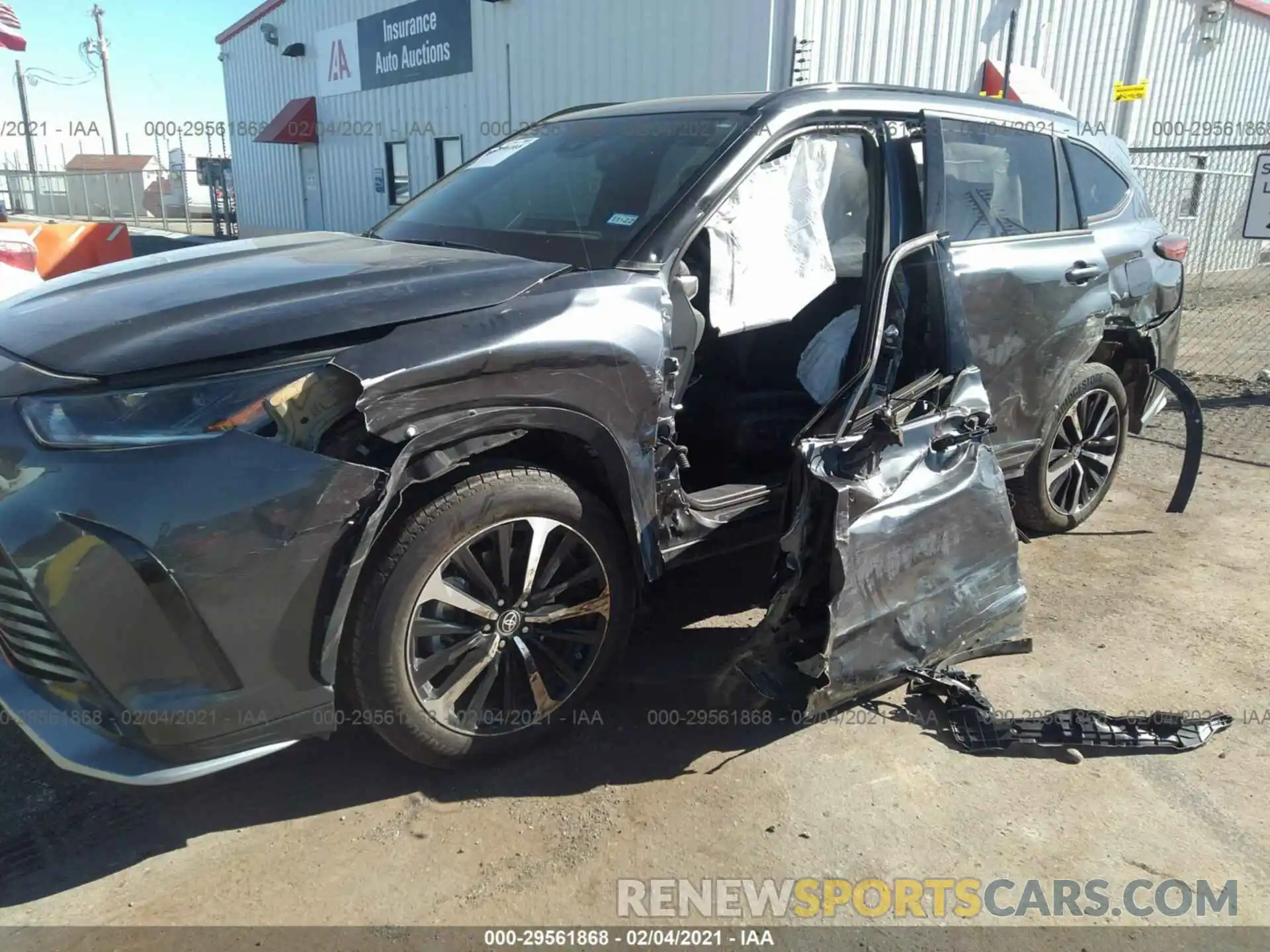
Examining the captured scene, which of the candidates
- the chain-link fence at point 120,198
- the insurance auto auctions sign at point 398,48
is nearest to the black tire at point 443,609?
the insurance auto auctions sign at point 398,48

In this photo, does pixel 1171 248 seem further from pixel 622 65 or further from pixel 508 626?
pixel 622 65

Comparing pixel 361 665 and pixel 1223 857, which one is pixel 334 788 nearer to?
pixel 361 665

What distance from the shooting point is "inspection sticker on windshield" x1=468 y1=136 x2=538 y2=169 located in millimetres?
3850

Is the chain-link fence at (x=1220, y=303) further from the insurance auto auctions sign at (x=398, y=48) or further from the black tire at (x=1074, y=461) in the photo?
the insurance auto auctions sign at (x=398, y=48)

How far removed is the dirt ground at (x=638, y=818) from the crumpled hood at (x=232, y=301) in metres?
1.32

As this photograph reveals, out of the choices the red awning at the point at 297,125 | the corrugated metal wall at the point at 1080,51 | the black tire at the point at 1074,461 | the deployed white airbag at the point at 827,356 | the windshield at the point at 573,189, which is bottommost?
the black tire at the point at 1074,461

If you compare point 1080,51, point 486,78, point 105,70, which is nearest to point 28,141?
point 105,70

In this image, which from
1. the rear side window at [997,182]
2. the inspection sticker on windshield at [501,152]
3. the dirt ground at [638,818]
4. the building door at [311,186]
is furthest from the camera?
the building door at [311,186]

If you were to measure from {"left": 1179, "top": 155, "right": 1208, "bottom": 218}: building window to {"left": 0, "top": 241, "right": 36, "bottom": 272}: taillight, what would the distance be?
1106 cm

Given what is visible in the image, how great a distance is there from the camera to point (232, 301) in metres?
2.38

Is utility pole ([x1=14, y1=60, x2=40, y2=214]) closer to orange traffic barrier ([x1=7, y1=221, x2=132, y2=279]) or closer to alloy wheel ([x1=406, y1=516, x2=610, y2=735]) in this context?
orange traffic barrier ([x1=7, y1=221, x2=132, y2=279])

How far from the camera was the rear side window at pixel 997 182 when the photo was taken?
142 inches

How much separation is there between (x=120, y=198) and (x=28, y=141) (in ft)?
37.8

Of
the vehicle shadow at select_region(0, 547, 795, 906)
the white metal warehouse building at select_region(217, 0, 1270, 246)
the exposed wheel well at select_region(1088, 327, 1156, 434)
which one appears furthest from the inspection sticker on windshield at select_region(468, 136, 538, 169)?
the white metal warehouse building at select_region(217, 0, 1270, 246)
